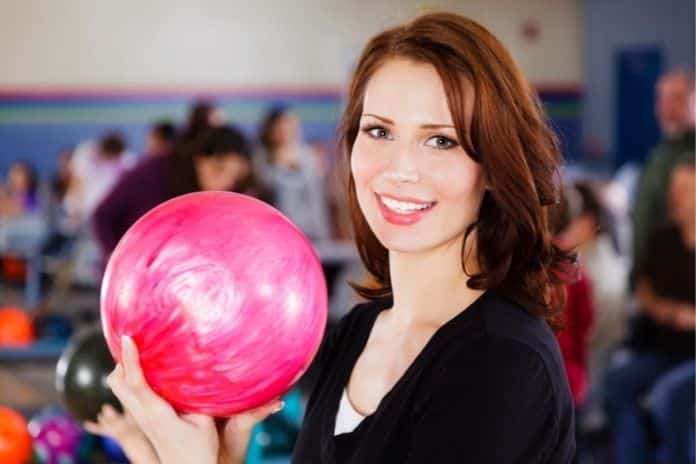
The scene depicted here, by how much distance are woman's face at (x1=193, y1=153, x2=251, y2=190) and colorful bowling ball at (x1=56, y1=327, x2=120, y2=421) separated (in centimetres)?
104

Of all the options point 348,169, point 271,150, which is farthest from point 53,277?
point 348,169

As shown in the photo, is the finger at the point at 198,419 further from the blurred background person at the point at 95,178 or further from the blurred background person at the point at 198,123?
the blurred background person at the point at 95,178

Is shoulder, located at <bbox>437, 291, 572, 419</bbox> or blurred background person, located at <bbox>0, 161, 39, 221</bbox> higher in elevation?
shoulder, located at <bbox>437, 291, 572, 419</bbox>

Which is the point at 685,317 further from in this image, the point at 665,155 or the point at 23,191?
the point at 23,191

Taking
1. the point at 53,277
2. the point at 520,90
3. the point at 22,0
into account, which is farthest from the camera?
the point at 22,0

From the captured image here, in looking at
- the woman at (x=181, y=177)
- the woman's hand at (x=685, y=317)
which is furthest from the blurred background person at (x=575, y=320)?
the woman at (x=181, y=177)

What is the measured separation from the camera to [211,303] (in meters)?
1.34

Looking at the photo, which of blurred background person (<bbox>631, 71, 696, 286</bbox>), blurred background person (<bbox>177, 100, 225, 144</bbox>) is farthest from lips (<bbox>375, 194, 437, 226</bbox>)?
blurred background person (<bbox>631, 71, 696, 286</bbox>)

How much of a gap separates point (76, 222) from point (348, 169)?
21.9ft

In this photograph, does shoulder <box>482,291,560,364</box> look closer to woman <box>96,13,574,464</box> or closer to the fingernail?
woman <box>96,13,574,464</box>

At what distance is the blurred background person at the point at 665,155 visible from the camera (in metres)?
4.70

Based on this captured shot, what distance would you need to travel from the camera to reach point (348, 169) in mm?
1676

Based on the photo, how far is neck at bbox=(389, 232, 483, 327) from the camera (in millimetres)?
1496

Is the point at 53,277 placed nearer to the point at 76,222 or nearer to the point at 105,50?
the point at 76,222
